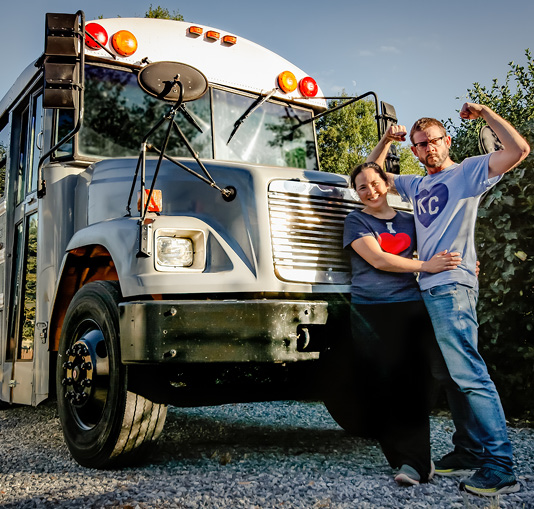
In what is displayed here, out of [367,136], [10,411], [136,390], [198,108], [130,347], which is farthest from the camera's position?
[367,136]

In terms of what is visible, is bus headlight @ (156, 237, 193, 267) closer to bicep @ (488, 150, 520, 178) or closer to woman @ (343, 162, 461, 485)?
woman @ (343, 162, 461, 485)

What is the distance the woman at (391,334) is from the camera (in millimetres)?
3234

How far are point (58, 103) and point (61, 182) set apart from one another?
831 mm

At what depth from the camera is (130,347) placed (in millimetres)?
3090

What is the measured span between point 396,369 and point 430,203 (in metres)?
0.86

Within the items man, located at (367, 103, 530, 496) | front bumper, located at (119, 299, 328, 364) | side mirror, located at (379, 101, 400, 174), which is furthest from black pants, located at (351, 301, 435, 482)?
side mirror, located at (379, 101, 400, 174)

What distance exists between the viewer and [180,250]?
3.21 meters

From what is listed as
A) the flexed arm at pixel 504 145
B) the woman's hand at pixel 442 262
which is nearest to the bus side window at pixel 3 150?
the woman's hand at pixel 442 262

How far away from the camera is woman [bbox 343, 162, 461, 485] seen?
3234mm

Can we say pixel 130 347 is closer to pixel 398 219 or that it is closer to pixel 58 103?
pixel 58 103

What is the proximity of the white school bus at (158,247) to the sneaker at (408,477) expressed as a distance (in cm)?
69

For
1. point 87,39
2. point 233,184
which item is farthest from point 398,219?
point 87,39

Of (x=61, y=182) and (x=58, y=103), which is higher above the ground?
(x=58, y=103)

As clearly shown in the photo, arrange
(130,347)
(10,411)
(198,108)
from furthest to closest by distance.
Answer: (10,411) → (198,108) → (130,347)
